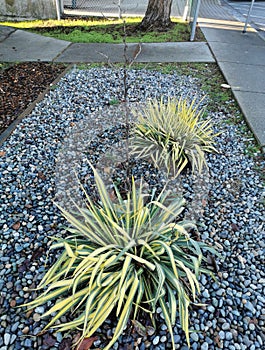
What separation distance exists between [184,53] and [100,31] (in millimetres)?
2091

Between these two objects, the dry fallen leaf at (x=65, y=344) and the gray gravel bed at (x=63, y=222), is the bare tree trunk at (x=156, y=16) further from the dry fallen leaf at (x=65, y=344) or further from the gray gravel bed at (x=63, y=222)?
the dry fallen leaf at (x=65, y=344)

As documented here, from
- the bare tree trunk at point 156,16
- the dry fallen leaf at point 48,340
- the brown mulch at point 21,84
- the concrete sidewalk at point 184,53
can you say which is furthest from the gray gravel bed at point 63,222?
the bare tree trunk at point 156,16

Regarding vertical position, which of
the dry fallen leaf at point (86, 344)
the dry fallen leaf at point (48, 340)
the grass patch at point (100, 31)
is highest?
the dry fallen leaf at point (86, 344)

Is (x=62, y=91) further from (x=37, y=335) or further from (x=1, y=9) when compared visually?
(x=1, y=9)

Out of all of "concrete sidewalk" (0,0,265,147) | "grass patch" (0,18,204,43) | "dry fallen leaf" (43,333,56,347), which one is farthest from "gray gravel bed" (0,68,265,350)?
"grass patch" (0,18,204,43)

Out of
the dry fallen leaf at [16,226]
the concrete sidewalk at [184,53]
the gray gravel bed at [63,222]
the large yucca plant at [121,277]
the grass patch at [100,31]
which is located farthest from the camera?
the grass patch at [100,31]

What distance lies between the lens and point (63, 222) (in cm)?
216

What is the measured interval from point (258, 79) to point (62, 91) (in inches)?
106

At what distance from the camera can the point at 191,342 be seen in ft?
5.06

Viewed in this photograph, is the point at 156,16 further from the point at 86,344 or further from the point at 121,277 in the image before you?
the point at 86,344

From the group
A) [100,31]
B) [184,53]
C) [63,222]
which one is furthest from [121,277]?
[100,31]

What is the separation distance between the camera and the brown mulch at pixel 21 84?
3615 mm

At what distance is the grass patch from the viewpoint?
19.5 ft

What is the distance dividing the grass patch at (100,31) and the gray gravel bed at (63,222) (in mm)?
2497
